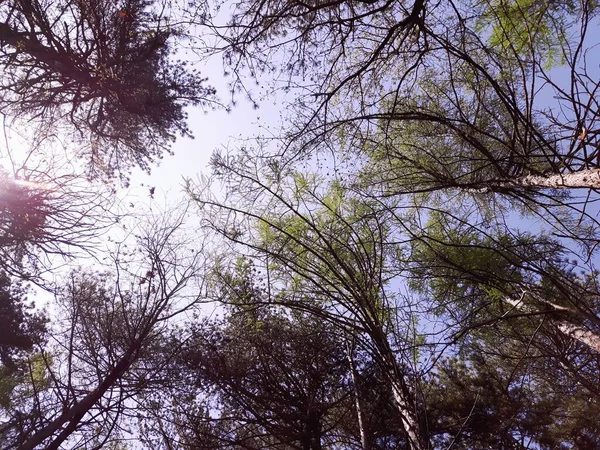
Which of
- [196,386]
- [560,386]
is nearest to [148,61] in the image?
[196,386]

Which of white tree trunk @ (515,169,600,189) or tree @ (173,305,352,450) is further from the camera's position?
tree @ (173,305,352,450)

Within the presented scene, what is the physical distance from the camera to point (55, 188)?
17.3ft

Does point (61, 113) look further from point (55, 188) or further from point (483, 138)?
point (483, 138)

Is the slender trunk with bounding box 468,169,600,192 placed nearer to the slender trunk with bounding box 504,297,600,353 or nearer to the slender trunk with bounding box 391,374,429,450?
the slender trunk with bounding box 504,297,600,353

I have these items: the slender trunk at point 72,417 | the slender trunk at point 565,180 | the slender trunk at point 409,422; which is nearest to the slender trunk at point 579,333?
the slender trunk at point 565,180

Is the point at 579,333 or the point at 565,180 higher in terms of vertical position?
the point at 579,333

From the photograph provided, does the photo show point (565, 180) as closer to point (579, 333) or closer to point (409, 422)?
point (579, 333)

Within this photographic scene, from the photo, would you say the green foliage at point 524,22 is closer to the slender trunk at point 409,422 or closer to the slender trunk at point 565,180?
the slender trunk at point 565,180

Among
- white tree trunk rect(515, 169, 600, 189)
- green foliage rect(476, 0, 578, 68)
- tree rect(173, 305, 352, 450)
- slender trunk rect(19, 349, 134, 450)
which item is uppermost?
green foliage rect(476, 0, 578, 68)

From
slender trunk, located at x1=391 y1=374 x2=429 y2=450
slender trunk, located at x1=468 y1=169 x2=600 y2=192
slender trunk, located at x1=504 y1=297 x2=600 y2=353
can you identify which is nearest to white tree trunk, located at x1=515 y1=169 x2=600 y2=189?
slender trunk, located at x1=468 y1=169 x2=600 y2=192

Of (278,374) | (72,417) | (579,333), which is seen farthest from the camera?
(278,374)

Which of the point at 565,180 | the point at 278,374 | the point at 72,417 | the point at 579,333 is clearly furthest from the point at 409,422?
the point at 278,374

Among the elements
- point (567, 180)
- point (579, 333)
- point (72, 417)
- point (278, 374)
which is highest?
point (579, 333)

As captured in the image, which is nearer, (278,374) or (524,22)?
(524,22)
